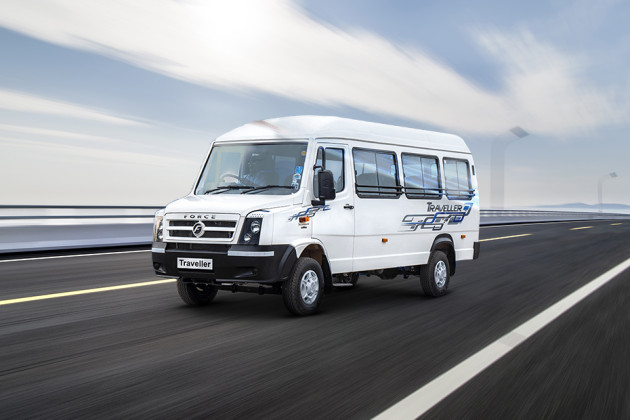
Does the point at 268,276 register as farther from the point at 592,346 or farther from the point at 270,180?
the point at 592,346

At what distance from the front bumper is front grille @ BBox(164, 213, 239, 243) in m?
0.10

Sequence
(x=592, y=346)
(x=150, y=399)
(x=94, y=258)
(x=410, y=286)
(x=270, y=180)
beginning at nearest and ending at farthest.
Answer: (x=150, y=399) < (x=592, y=346) < (x=270, y=180) < (x=410, y=286) < (x=94, y=258)

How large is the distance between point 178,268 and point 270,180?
1564 mm

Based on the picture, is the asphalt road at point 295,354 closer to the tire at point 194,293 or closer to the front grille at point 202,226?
the tire at point 194,293

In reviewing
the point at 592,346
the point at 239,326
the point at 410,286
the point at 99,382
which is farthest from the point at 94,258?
the point at 592,346

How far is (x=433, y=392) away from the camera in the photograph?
14.9 feet

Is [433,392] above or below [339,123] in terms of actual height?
below

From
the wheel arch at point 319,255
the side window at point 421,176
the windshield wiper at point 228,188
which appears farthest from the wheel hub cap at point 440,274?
the windshield wiper at point 228,188

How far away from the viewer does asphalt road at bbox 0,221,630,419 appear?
426 centimetres

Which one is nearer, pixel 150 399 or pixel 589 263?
pixel 150 399

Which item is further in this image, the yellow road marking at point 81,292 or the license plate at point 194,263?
the yellow road marking at point 81,292

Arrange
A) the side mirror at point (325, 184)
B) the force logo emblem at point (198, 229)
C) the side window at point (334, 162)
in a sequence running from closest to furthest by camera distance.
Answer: the force logo emblem at point (198, 229) < the side mirror at point (325, 184) < the side window at point (334, 162)

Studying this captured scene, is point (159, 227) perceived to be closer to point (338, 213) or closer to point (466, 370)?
point (338, 213)

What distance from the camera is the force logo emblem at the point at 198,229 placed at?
7383mm
